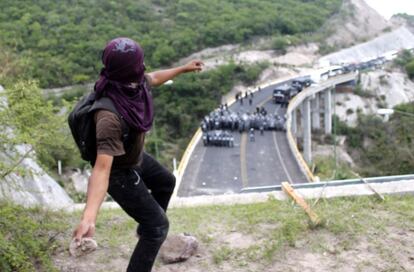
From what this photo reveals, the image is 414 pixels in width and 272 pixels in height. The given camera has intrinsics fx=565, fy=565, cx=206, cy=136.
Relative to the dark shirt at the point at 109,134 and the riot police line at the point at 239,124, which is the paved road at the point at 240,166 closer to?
the riot police line at the point at 239,124

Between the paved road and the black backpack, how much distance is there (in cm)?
2080

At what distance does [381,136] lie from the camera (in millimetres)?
42281

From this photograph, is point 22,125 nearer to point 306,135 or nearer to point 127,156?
point 127,156

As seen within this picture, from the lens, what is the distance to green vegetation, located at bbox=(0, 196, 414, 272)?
13.4 ft

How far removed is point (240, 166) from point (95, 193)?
26.4 m

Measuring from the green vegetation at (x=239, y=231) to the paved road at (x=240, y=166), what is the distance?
18477 millimetres

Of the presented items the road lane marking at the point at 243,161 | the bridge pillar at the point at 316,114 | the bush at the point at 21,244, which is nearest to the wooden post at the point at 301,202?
the bush at the point at 21,244

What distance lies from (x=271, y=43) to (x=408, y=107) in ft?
96.7

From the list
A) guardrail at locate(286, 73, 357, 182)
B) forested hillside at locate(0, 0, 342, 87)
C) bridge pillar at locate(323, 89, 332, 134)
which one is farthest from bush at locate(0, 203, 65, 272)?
bridge pillar at locate(323, 89, 332, 134)

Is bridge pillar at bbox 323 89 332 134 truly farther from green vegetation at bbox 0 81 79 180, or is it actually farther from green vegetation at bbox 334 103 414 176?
green vegetation at bbox 0 81 79 180

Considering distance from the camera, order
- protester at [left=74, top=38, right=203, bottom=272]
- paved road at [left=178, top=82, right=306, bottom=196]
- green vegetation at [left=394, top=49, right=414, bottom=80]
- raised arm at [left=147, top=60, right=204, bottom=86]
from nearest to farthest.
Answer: protester at [left=74, top=38, right=203, bottom=272]
raised arm at [left=147, top=60, right=204, bottom=86]
paved road at [left=178, top=82, right=306, bottom=196]
green vegetation at [left=394, top=49, right=414, bottom=80]

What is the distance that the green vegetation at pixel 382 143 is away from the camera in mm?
26469

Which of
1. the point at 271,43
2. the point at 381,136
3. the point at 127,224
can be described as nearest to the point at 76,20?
the point at 271,43

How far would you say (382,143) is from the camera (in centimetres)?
3881
